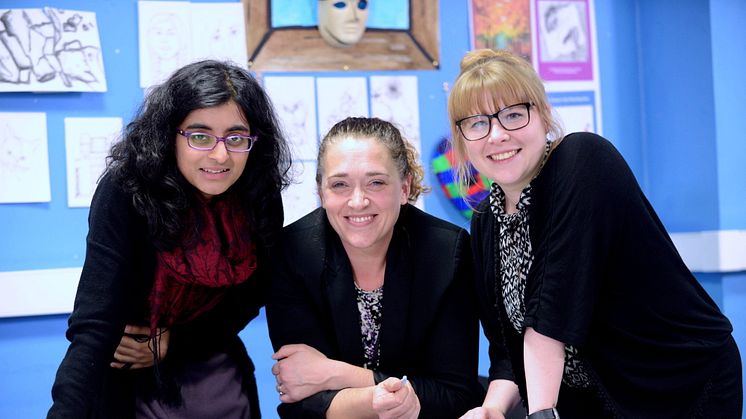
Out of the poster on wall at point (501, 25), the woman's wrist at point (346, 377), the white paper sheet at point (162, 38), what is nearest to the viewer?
the woman's wrist at point (346, 377)

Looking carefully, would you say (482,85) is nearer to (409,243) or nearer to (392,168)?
(392,168)

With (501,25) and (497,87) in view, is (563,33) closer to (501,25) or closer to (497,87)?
(501,25)

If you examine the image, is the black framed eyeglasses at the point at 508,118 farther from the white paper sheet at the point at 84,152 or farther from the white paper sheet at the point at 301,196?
the white paper sheet at the point at 84,152

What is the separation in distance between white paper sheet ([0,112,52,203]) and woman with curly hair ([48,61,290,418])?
3.21 feet

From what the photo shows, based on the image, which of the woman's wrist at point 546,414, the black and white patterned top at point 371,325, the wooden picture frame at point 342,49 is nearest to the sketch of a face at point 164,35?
the wooden picture frame at point 342,49

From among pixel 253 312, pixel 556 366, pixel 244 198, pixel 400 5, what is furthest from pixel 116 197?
pixel 400 5

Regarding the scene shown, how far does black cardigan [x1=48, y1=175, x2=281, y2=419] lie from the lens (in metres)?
1.38

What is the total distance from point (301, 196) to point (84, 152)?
811mm

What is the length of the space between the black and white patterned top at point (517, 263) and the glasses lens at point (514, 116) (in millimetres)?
88

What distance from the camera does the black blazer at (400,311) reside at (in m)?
1.70

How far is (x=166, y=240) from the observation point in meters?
1.54

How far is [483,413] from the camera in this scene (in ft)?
5.16

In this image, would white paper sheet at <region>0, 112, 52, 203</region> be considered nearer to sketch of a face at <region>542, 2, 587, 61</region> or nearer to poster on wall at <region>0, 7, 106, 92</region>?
poster on wall at <region>0, 7, 106, 92</region>

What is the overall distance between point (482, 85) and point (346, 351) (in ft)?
2.43
